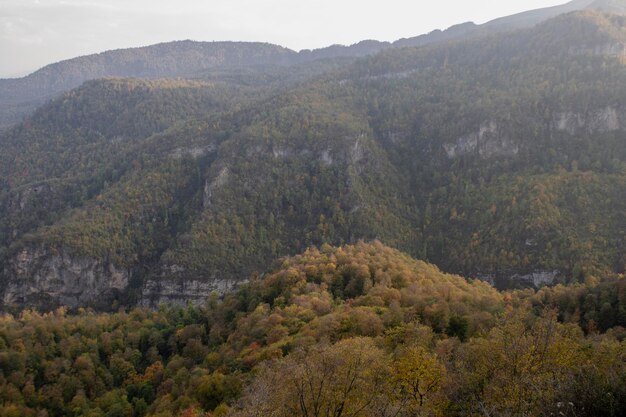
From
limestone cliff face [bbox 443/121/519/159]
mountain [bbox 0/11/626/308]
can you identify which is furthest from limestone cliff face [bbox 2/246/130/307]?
limestone cliff face [bbox 443/121/519/159]

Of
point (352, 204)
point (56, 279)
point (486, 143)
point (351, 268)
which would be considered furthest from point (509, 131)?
point (56, 279)

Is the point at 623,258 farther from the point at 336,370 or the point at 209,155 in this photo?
the point at 209,155

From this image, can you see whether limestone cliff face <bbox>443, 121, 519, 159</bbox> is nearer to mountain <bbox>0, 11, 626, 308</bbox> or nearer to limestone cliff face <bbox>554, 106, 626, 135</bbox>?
mountain <bbox>0, 11, 626, 308</bbox>

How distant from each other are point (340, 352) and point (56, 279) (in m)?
142

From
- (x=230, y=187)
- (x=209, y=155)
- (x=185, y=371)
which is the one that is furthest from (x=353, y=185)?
(x=185, y=371)

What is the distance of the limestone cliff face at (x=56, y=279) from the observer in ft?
488

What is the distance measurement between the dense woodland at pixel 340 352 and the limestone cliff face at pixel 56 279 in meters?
62.0

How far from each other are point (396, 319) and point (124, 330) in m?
55.3

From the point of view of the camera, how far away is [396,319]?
5472 centimetres

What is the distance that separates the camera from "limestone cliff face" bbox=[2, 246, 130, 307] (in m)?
149

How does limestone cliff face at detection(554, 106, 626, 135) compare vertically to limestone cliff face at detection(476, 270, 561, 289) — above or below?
above

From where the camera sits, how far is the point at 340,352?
35188mm

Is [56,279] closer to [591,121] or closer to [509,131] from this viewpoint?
[509,131]

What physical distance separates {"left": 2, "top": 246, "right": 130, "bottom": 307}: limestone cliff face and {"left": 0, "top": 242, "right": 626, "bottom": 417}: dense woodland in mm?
62019
